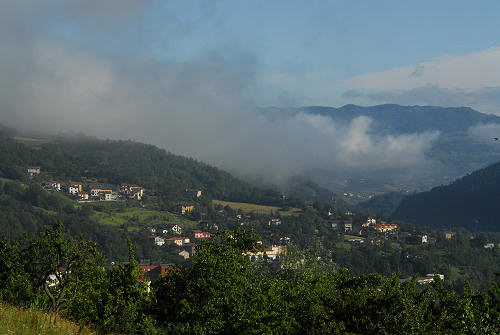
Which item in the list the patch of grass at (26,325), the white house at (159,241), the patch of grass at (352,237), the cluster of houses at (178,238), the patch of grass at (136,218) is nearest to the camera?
the patch of grass at (26,325)

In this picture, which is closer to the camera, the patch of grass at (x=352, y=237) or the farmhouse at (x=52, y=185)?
Result: the patch of grass at (x=352, y=237)

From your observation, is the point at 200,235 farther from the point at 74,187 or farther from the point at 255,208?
the point at 74,187

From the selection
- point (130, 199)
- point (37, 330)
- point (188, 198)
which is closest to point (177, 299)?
point (37, 330)

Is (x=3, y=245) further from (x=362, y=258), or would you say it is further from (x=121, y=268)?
(x=362, y=258)

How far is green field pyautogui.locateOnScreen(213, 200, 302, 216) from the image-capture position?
16488 cm

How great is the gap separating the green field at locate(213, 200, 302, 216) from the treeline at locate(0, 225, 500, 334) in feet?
458

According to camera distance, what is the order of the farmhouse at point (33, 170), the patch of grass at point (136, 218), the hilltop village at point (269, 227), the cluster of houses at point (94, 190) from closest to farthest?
the hilltop village at point (269, 227) < the patch of grass at point (136, 218) < the cluster of houses at point (94, 190) < the farmhouse at point (33, 170)

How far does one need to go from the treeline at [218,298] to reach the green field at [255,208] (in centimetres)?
13972

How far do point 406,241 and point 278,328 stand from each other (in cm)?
12676

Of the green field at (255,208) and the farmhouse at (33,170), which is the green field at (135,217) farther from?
the farmhouse at (33,170)

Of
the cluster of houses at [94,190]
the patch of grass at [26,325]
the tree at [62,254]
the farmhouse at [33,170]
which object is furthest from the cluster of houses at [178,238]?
the patch of grass at [26,325]

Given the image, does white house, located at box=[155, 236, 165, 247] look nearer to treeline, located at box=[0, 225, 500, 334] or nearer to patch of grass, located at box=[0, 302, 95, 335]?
treeline, located at box=[0, 225, 500, 334]

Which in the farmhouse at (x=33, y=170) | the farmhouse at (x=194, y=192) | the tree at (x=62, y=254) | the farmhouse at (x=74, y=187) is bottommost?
the farmhouse at (x=194, y=192)

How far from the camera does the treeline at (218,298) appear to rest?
17297mm
